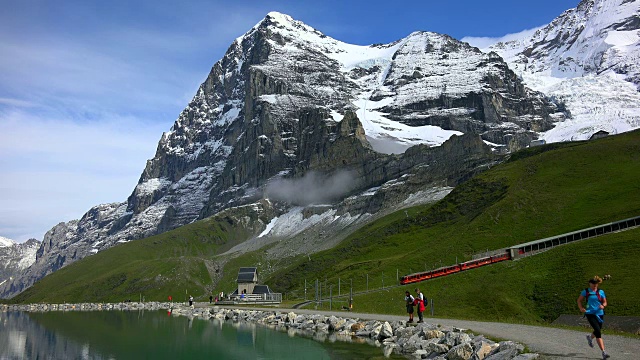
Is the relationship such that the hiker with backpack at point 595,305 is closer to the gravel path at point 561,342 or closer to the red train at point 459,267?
the gravel path at point 561,342

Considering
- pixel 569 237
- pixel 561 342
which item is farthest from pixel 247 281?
pixel 561 342

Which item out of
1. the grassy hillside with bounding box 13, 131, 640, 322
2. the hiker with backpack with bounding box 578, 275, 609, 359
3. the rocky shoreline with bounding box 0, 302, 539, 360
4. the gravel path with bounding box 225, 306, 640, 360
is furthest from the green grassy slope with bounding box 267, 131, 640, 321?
the hiker with backpack with bounding box 578, 275, 609, 359

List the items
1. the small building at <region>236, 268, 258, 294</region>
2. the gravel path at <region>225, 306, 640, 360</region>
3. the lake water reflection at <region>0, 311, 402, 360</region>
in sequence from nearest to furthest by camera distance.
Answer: the gravel path at <region>225, 306, 640, 360</region>
the lake water reflection at <region>0, 311, 402, 360</region>
the small building at <region>236, 268, 258, 294</region>

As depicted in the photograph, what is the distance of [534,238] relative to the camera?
115500mm

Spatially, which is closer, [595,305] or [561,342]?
[595,305]

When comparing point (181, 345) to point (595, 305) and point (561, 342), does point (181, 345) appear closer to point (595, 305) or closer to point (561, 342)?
point (561, 342)

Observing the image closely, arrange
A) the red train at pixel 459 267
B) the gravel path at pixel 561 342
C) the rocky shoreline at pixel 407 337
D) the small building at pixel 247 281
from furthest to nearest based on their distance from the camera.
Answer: the small building at pixel 247 281
the red train at pixel 459 267
the rocky shoreline at pixel 407 337
the gravel path at pixel 561 342

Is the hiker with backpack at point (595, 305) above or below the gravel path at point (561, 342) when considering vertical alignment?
above

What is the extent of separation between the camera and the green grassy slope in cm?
6875

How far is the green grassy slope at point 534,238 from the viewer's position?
226 ft

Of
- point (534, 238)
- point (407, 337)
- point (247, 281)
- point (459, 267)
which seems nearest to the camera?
point (407, 337)

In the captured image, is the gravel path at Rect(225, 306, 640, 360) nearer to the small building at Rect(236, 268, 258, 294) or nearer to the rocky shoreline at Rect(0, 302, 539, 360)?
the rocky shoreline at Rect(0, 302, 539, 360)

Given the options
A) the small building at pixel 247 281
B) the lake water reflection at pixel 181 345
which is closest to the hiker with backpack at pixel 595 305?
the lake water reflection at pixel 181 345

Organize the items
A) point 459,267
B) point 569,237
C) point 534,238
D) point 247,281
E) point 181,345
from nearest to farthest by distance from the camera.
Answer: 1. point 181,345
2. point 459,267
3. point 569,237
4. point 534,238
5. point 247,281
